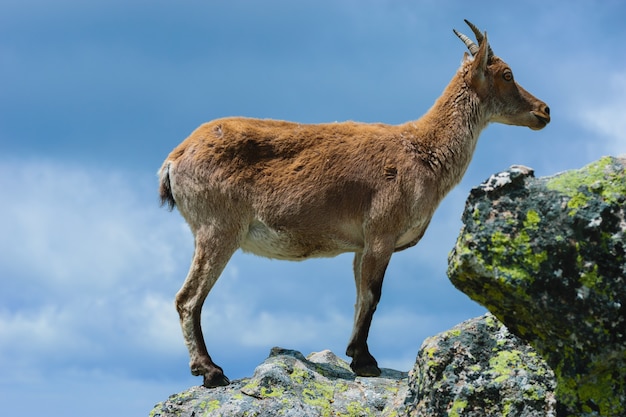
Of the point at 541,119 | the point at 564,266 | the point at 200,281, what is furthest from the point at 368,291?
the point at 564,266

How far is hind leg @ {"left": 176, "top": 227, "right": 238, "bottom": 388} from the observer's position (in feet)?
33.8

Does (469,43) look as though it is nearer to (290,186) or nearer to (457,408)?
(290,186)

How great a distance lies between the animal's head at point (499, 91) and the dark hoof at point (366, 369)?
4.36 m

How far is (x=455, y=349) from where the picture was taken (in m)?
6.34

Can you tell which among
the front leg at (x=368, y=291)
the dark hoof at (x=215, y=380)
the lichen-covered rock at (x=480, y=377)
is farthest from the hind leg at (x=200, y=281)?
the lichen-covered rock at (x=480, y=377)

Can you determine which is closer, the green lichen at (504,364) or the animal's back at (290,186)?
the green lichen at (504,364)

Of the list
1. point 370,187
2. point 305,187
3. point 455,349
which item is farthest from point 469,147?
point 455,349

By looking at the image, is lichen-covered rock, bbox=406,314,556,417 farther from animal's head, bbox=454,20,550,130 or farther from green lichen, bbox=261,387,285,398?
animal's head, bbox=454,20,550,130

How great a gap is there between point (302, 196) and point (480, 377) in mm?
4944

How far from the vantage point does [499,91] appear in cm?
1184

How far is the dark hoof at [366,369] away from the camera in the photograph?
10047 millimetres

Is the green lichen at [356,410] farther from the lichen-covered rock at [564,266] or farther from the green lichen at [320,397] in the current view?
the lichen-covered rock at [564,266]

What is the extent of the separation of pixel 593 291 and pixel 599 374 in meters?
0.63

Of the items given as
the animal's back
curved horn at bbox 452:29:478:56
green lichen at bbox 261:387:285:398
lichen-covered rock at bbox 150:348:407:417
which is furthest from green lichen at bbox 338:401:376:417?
curved horn at bbox 452:29:478:56
